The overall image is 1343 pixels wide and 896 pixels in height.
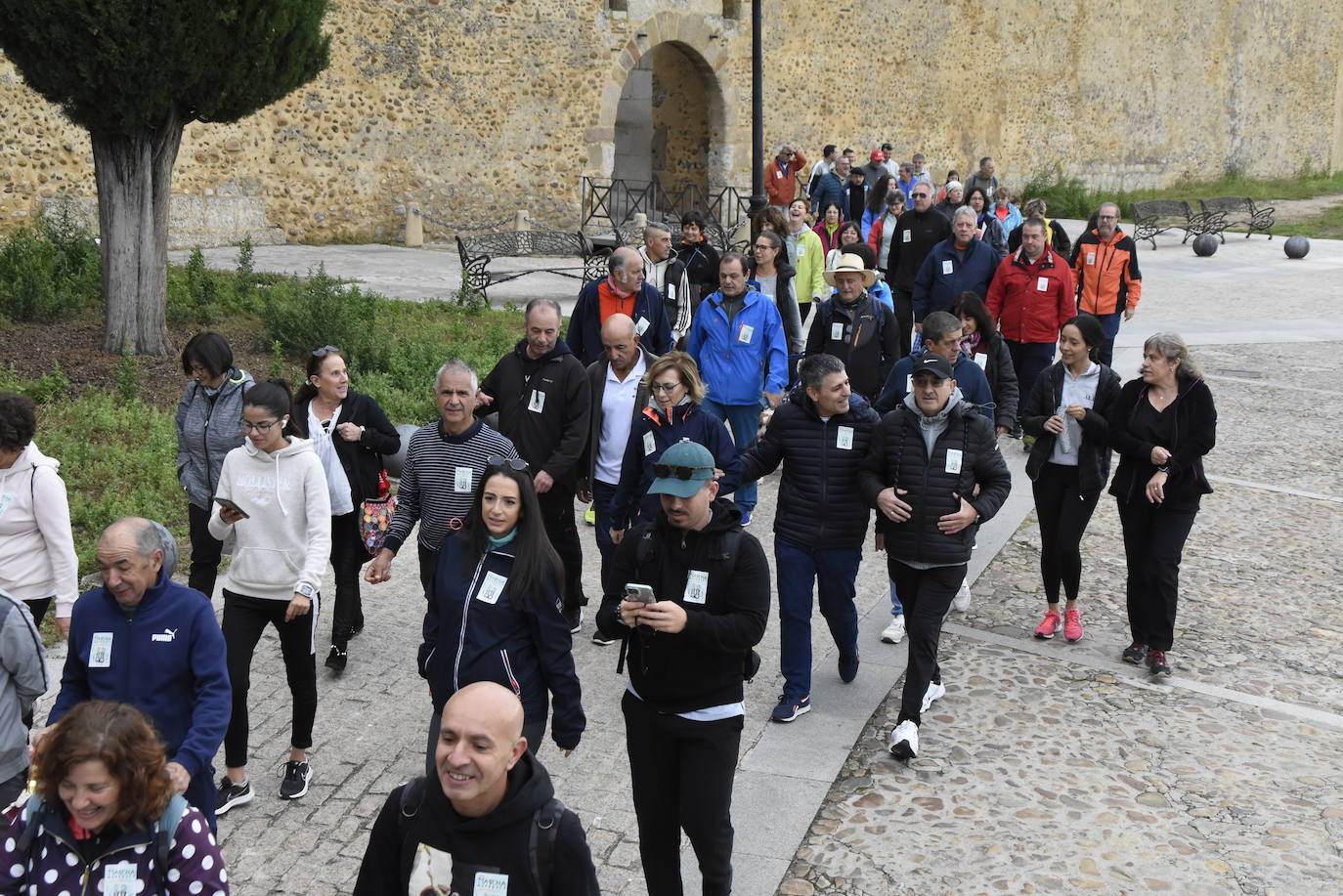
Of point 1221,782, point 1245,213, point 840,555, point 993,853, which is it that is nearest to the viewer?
point 993,853

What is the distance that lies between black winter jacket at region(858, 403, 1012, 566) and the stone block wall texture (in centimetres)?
1360

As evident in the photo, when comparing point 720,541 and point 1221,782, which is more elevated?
point 720,541

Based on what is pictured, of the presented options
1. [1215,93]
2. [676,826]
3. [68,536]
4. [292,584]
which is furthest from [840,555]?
[1215,93]

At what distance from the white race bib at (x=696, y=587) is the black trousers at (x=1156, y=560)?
321 cm

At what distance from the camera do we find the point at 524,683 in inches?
163

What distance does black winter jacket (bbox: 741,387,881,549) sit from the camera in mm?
5754

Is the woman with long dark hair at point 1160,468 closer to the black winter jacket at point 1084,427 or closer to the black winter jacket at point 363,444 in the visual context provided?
the black winter jacket at point 1084,427

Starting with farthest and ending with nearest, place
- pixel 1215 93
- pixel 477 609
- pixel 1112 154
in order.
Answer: pixel 1215 93
pixel 1112 154
pixel 477 609

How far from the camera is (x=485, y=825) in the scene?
2.71 metres

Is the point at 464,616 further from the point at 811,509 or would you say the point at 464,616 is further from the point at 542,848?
the point at 811,509

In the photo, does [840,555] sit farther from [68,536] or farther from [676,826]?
[68,536]

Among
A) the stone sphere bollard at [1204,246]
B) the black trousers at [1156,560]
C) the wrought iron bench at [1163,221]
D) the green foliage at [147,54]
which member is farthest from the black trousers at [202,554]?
the wrought iron bench at [1163,221]

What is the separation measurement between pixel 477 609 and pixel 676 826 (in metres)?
0.94

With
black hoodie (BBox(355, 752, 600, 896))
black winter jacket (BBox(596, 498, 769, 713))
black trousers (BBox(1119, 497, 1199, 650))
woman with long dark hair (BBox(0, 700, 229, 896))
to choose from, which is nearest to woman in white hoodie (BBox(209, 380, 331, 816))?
black winter jacket (BBox(596, 498, 769, 713))
